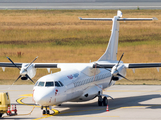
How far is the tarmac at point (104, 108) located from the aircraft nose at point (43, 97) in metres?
1.03

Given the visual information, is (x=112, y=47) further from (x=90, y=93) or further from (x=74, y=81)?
(x=74, y=81)

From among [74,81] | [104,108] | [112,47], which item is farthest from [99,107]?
[112,47]

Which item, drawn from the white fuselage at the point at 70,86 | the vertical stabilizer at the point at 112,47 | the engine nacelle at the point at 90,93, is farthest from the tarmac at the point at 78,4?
the engine nacelle at the point at 90,93

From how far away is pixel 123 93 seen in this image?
31.5 m

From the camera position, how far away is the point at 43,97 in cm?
1912

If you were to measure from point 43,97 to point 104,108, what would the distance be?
20.0ft

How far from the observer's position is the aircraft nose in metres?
19.1

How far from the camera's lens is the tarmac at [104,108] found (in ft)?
65.3

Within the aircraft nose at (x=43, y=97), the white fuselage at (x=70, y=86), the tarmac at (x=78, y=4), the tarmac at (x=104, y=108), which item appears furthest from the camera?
the tarmac at (x=78, y=4)

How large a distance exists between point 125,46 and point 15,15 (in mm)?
27990

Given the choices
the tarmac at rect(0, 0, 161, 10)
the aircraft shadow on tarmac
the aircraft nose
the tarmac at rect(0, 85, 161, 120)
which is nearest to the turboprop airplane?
the aircraft nose

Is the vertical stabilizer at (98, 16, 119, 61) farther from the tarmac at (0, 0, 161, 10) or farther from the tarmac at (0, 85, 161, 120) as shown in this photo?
the tarmac at (0, 0, 161, 10)

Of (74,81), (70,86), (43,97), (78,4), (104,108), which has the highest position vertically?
(78,4)

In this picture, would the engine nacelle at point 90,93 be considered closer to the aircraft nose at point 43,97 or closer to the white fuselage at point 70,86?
the white fuselage at point 70,86
